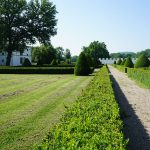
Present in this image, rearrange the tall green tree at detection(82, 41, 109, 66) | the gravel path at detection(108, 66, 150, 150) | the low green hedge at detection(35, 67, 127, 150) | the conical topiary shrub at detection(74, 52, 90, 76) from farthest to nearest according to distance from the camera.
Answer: the tall green tree at detection(82, 41, 109, 66), the conical topiary shrub at detection(74, 52, 90, 76), the gravel path at detection(108, 66, 150, 150), the low green hedge at detection(35, 67, 127, 150)

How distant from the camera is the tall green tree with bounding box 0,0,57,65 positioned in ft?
195

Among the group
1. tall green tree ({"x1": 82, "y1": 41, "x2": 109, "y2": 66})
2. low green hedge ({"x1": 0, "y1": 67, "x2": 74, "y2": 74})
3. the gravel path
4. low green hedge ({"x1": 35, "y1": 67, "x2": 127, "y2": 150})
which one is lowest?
the gravel path

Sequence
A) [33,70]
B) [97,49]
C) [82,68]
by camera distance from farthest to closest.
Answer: [97,49]
[33,70]
[82,68]

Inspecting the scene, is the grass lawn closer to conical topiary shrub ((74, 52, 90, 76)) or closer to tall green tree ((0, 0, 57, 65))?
conical topiary shrub ((74, 52, 90, 76))

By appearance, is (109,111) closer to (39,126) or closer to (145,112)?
(39,126)

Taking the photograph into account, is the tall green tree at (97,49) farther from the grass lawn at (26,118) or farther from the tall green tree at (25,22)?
the grass lawn at (26,118)

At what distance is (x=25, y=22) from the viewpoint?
6100 cm

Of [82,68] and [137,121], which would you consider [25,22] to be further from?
[137,121]

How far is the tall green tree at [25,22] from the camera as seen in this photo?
59344 millimetres

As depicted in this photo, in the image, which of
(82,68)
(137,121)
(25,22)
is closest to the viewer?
(137,121)

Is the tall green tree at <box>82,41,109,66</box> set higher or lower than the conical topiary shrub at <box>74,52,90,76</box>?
higher

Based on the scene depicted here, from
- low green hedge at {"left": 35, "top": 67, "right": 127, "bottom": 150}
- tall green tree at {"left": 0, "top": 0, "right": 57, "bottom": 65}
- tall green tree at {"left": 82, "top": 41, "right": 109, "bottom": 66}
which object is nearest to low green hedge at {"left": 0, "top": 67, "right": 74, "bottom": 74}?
tall green tree at {"left": 0, "top": 0, "right": 57, "bottom": 65}

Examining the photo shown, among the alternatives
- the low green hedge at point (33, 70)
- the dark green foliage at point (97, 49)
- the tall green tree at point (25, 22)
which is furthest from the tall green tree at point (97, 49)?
the low green hedge at point (33, 70)

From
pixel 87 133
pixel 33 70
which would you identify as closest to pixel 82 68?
pixel 33 70
